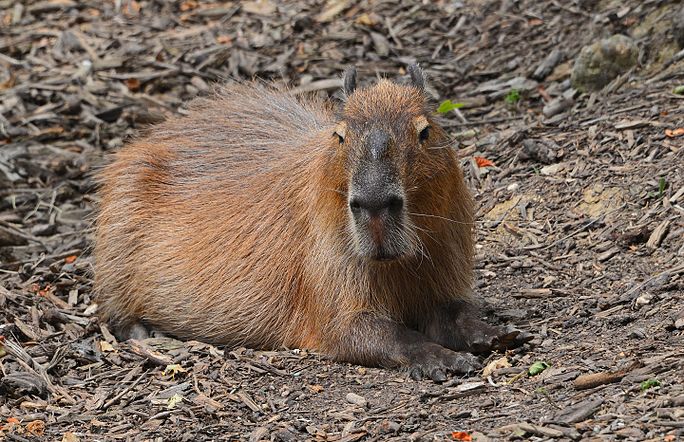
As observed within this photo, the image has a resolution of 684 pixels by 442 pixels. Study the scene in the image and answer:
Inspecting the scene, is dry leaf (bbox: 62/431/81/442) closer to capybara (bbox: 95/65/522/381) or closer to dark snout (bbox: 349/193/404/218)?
capybara (bbox: 95/65/522/381)

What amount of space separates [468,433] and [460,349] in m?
1.31

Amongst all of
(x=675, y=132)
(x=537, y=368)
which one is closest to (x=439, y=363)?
(x=537, y=368)

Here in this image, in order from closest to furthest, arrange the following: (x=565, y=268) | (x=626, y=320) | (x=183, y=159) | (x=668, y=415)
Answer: (x=668, y=415)
(x=626, y=320)
(x=565, y=268)
(x=183, y=159)

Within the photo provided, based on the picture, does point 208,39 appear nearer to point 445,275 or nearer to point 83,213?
point 83,213

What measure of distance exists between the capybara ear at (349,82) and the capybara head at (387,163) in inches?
6.2

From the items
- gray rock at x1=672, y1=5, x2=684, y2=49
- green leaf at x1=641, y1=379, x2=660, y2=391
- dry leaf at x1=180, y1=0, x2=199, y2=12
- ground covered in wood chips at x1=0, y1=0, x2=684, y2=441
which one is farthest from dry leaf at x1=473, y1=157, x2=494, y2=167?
dry leaf at x1=180, y1=0, x2=199, y2=12

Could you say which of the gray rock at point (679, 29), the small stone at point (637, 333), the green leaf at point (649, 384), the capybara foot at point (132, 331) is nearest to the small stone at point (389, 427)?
the green leaf at point (649, 384)

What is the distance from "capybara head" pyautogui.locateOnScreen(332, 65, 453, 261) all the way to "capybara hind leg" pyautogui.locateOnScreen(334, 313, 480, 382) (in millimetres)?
462

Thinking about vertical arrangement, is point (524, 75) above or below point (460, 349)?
above

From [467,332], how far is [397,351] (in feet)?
1.35

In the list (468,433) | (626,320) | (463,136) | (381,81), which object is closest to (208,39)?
(463,136)

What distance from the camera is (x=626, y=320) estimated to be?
5559 mm

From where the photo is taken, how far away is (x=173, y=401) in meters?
5.50

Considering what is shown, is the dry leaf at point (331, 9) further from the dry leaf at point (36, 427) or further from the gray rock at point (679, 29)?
the dry leaf at point (36, 427)
